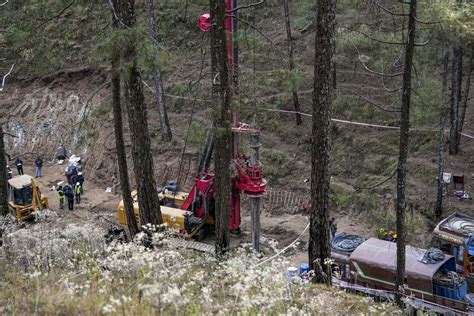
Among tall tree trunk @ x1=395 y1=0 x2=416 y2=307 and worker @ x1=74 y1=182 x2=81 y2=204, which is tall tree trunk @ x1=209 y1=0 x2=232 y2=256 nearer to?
tall tree trunk @ x1=395 y1=0 x2=416 y2=307

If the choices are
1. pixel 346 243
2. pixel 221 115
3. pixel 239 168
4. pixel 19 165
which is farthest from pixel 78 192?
pixel 221 115

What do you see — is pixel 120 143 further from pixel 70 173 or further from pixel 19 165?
pixel 19 165

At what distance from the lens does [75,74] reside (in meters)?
33.2

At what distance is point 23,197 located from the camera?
2238 centimetres

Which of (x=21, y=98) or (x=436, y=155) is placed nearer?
(x=436, y=155)

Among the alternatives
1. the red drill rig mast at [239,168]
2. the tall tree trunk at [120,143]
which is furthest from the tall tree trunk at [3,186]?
the red drill rig mast at [239,168]

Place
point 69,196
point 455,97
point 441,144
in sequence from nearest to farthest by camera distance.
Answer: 1. point 441,144
2. point 455,97
3. point 69,196

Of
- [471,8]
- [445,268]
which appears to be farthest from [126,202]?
[471,8]

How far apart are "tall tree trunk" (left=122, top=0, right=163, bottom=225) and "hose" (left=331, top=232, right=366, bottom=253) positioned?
5972 mm

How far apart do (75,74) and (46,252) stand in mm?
25852

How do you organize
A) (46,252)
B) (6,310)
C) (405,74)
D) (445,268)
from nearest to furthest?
(6,310)
(46,252)
(405,74)
(445,268)

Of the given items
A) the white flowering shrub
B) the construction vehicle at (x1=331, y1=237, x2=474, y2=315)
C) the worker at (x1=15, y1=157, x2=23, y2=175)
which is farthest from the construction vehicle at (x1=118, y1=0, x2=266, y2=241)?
the worker at (x1=15, y1=157, x2=23, y2=175)

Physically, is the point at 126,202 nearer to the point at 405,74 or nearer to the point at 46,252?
the point at 46,252

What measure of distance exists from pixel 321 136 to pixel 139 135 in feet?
13.3
